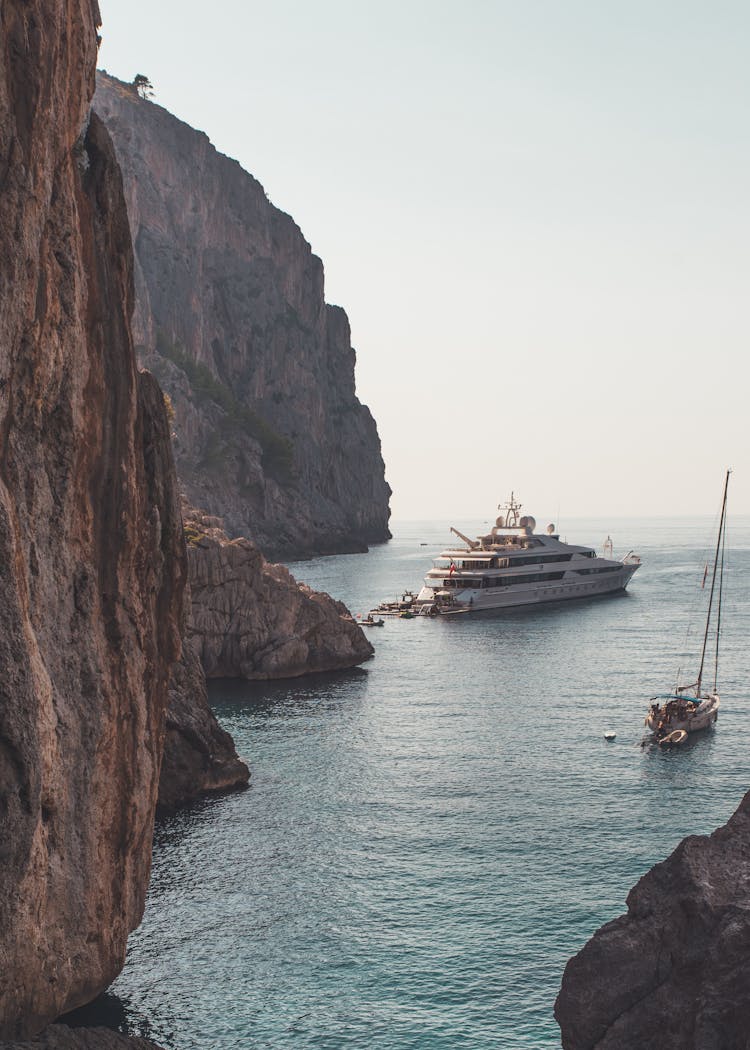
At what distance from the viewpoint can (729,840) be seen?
23.0m

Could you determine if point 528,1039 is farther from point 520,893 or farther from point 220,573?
point 220,573

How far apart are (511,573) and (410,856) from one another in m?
100

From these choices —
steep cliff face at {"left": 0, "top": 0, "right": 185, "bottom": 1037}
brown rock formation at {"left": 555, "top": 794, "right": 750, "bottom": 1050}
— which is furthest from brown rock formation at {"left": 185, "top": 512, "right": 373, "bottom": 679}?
brown rock formation at {"left": 555, "top": 794, "right": 750, "bottom": 1050}

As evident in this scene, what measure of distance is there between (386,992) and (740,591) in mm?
137662

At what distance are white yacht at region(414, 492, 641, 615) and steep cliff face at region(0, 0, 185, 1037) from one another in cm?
10640

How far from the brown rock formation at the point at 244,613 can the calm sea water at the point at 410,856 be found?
313 centimetres

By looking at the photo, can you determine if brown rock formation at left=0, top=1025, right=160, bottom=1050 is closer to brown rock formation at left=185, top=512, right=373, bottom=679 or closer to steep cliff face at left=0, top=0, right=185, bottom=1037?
steep cliff face at left=0, top=0, right=185, bottom=1037

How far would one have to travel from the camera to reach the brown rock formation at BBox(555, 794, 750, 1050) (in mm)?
19891

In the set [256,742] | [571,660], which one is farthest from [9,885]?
[571,660]

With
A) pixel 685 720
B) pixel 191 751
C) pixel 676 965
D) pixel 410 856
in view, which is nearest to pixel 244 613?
pixel 191 751

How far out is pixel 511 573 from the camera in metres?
145

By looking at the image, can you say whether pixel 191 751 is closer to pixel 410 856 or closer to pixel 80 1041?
pixel 410 856

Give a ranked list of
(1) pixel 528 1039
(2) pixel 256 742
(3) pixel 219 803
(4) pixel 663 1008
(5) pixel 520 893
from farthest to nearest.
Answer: (2) pixel 256 742 → (3) pixel 219 803 → (5) pixel 520 893 → (1) pixel 528 1039 → (4) pixel 663 1008

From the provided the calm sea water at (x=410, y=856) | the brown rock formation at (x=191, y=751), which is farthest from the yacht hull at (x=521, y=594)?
the brown rock formation at (x=191, y=751)
